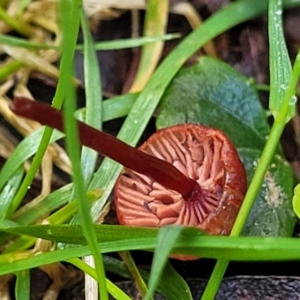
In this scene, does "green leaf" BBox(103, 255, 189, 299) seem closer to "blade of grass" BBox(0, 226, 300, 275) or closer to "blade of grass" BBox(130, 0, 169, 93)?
"blade of grass" BBox(0, 226, 300, 275)

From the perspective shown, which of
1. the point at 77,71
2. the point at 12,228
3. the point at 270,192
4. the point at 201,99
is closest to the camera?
the point at 12,228

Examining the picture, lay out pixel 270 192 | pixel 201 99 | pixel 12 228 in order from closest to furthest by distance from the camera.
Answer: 1. pixel 12 228
2. pixel 270 192
3. pixel 201 99

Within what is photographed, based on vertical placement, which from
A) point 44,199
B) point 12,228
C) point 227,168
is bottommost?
point 12,228

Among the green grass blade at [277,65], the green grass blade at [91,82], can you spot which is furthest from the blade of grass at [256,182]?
the green grass blade at [91,82]

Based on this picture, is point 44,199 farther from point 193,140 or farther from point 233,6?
point 233,6

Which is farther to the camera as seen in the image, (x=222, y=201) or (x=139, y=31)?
(x=139, y=31)

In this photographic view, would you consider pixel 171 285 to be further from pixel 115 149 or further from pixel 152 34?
pixel 152 34

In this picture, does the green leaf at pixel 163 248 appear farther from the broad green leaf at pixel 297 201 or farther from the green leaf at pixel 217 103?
the green leaf at pixel 217 103

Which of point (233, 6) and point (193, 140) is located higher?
point (233, 6)

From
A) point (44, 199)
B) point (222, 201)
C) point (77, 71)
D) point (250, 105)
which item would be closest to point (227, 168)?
point (222, 201)
